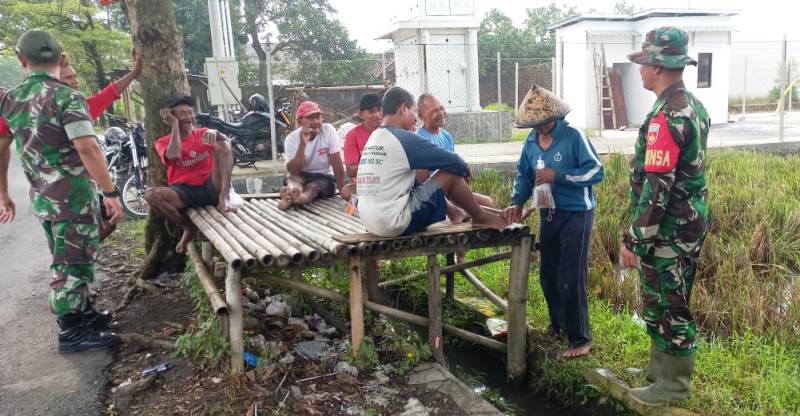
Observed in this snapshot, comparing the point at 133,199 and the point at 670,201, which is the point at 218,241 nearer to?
the point at 670,201

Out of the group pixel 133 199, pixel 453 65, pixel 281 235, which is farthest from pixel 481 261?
pixel 453 65

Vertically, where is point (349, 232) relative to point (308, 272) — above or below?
above

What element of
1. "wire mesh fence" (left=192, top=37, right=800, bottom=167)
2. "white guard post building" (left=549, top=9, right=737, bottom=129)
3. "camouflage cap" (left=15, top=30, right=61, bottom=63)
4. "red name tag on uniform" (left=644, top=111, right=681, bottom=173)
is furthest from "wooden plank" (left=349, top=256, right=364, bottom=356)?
"white guard post building" (left=549, top=9, right=737, bottom=129)

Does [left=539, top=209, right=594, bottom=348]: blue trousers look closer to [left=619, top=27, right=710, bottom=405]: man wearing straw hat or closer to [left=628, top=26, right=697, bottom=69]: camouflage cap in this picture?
[left=619, top=27, right=710, bottom=405]: man wearing straw hat

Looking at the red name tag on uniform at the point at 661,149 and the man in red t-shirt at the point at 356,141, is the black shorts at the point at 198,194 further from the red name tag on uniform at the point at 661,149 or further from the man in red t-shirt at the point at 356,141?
the red name tag on uniform at the point at 661,149

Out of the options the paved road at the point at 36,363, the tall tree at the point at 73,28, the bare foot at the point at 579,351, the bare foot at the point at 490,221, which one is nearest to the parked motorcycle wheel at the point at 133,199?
the paved road at the point at 36,363

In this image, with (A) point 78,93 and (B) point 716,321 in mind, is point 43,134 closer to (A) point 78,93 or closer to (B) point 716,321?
(A) point 78,93

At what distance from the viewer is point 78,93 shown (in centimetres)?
354

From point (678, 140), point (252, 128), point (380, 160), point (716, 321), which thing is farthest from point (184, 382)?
point (252, 128)

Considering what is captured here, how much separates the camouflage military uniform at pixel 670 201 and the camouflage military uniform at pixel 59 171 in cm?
317

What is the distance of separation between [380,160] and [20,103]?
88.0 inches

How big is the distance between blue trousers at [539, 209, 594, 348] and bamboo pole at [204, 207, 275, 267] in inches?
66.7

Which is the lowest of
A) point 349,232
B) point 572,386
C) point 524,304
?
point 572,386

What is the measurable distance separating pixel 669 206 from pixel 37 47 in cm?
367
